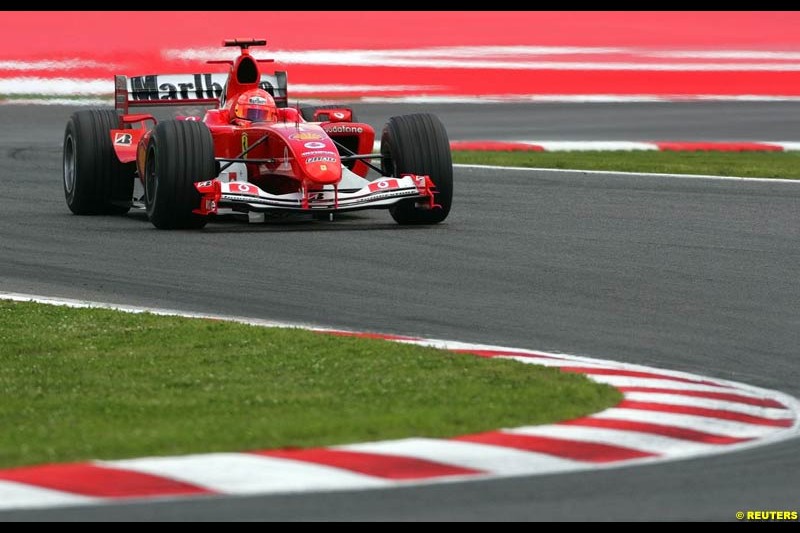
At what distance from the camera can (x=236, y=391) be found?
7.00m

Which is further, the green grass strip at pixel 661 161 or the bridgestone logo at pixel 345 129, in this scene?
the green grass strip at pixel 661 161

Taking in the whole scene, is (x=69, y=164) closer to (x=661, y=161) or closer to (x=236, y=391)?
(x=661, y=161)

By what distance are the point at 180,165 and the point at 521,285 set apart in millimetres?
3678

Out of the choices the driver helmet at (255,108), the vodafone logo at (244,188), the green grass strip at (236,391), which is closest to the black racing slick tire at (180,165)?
the vodafone logo at (244,188)

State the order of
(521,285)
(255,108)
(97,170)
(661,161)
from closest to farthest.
A: (521,285)
(255,108)
(97,170)
(661,161)

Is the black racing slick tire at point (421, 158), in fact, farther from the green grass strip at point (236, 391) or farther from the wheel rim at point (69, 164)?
the green grass strip at point (236, 391)

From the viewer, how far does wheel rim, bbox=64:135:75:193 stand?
15539 mm

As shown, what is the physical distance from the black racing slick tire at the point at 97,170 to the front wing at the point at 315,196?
2.04m

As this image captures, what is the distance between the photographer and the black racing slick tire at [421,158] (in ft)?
45.6

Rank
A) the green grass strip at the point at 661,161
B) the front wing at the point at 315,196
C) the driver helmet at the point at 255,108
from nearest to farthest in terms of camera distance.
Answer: the front wing at the point at 315,196 → the driver helmet at the point at 255,108 → the green grass strip at the point at 661,161

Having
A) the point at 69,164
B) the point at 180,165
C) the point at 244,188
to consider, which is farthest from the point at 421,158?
the point at 69,164

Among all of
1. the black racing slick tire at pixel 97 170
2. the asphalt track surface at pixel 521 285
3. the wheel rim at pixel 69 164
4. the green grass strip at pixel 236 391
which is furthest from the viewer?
the wheel rim at pixel 69 164

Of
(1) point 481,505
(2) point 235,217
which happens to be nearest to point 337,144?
(2) point 235,217

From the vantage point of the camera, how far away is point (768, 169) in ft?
64.0
